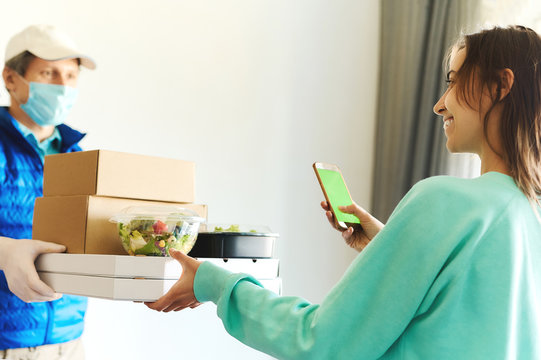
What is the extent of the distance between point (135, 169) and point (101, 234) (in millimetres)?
156

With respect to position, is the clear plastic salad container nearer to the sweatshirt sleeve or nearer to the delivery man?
the delivery man

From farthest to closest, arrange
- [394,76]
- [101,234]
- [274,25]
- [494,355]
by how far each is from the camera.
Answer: [394,76] → [274,25] → [101,234] → [494,355]

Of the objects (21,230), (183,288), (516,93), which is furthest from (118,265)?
(516,93)

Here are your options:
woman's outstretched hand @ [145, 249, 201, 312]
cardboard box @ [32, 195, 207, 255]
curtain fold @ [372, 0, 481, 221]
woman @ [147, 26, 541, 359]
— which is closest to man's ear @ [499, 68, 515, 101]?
woman @ [147, 26, 541, 359]

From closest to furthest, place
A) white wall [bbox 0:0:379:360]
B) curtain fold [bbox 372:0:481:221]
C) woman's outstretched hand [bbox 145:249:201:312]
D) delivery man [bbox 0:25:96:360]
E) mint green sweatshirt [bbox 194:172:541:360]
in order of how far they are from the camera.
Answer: mint green sweatshirt [bbox 194:172:541:360] → woman's outstretched hand [bbox 145:249:201:312] → delivery man [bbox 0:25:96:360] → white wall [bbox 0:0:379:360] → curtain fold [bbox 372:0:481:221]

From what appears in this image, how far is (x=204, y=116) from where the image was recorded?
2381 mm

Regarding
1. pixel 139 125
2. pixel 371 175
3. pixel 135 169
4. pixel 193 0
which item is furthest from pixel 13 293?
pixel 371 175

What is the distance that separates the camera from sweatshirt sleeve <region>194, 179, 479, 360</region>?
0.73m

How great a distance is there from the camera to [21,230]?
1.45 meters

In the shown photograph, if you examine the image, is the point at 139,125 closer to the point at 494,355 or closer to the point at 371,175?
the point at 371,175

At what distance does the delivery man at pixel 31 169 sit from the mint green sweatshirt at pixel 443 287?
0.75 metres

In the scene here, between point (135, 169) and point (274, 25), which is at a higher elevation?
point (274, 25)

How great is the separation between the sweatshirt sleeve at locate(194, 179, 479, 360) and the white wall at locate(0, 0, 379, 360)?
145 centimetres

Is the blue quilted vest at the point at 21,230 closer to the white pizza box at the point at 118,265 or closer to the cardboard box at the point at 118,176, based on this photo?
the cardboard box at the point at 118,176
